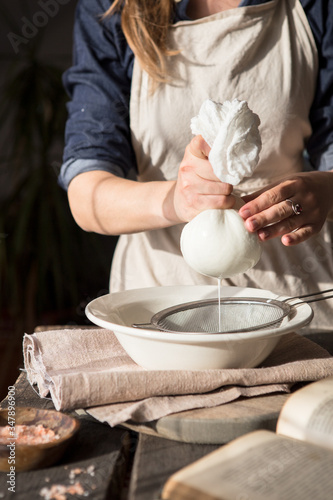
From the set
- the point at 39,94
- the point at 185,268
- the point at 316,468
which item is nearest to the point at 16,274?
the point at 39,94

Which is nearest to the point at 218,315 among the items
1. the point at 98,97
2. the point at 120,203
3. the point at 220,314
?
the point at 220,314

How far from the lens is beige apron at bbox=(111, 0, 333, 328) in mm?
1082

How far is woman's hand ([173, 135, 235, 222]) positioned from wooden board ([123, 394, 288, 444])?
0.28 metres

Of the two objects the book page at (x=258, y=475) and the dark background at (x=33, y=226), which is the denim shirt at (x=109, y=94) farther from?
the dark background at (x=33, y=226)

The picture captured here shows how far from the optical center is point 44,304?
1.98m

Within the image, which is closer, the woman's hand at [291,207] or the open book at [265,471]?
the open book at [265,471]

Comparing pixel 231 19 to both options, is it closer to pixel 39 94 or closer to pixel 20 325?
pixel 39 94

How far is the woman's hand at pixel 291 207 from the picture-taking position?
0.80 meters

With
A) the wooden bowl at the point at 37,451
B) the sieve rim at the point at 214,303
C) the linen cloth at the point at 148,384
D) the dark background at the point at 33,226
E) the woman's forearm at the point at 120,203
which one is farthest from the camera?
the dark background at the point at 33,226

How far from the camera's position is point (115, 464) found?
0.60m

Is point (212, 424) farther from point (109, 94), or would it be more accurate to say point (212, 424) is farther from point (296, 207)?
point (109, 94)

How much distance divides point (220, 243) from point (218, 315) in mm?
147

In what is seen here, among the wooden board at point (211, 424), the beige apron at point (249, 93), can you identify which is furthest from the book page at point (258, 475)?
the beige apron at point (249, 93)

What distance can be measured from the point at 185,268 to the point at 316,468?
661 mm
